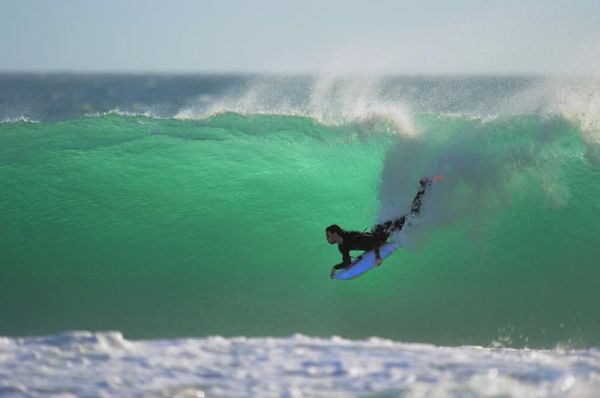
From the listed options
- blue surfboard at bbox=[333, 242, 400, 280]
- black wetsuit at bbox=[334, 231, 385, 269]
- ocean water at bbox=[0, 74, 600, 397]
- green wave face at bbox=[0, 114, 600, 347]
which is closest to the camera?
ocean water at bbox=[0, 74, 600, 397]

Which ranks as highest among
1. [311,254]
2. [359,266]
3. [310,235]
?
[310,235]

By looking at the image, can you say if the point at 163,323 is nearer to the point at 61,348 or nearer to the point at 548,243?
the point at 61,348

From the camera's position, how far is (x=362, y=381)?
15.5 feet

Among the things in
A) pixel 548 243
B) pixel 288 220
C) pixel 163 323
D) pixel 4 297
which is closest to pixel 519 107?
pixel 548 243

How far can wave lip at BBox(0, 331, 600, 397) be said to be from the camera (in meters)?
4.54

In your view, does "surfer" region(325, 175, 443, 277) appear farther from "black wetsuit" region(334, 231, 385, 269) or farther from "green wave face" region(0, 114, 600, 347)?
"green wave face" region(0, 114, 600, 347)

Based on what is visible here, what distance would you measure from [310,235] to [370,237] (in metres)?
2.35

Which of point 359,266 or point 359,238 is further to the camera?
point 359,266

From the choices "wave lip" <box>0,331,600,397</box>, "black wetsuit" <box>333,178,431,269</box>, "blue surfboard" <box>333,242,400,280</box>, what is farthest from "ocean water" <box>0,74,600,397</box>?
"blue surfboard" <box>333,242,400,280</box>

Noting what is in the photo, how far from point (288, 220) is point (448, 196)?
229cm

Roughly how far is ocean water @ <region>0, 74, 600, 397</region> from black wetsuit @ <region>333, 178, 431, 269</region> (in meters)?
0.40

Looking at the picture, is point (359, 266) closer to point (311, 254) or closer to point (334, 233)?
point (334, 233)

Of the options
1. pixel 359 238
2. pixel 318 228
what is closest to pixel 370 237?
pixel 359 238

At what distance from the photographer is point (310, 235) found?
9.09 meters
